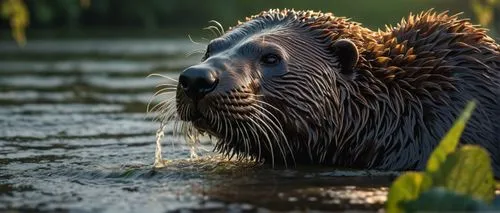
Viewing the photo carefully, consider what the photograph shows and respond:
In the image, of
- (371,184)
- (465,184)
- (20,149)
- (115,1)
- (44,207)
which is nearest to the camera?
(465,184)

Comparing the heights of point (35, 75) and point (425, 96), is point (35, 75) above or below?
above

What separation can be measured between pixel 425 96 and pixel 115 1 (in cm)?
4667

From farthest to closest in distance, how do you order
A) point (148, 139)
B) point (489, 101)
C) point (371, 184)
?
point (148, 139) < point (489, 101) < point (371, 184)

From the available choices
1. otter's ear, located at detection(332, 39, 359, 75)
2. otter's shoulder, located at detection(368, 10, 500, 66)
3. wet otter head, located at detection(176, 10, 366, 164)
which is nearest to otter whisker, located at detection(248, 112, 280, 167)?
wet otter head, located at detection(176, 10, 366, 164)

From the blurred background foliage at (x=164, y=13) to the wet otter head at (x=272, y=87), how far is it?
113ft

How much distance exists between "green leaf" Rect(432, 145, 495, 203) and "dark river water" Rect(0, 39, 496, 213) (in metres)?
0.50

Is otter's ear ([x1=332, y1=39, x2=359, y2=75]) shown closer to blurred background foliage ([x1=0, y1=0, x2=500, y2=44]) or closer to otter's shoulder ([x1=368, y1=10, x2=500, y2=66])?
otter's shoulder ([x1=368, y1=10, x2=500, y2=66])

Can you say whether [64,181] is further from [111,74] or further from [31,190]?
[111,74]

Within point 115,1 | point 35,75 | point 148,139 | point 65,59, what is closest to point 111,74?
point 35,75

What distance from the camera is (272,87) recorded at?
5965 millimetres

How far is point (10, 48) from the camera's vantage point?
1251 inches

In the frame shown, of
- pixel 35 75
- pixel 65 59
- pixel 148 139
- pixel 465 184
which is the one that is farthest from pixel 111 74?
pixel 465 184

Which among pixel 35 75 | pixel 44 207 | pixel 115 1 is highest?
pixel 115 1

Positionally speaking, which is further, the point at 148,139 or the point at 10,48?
the point at 10,48
